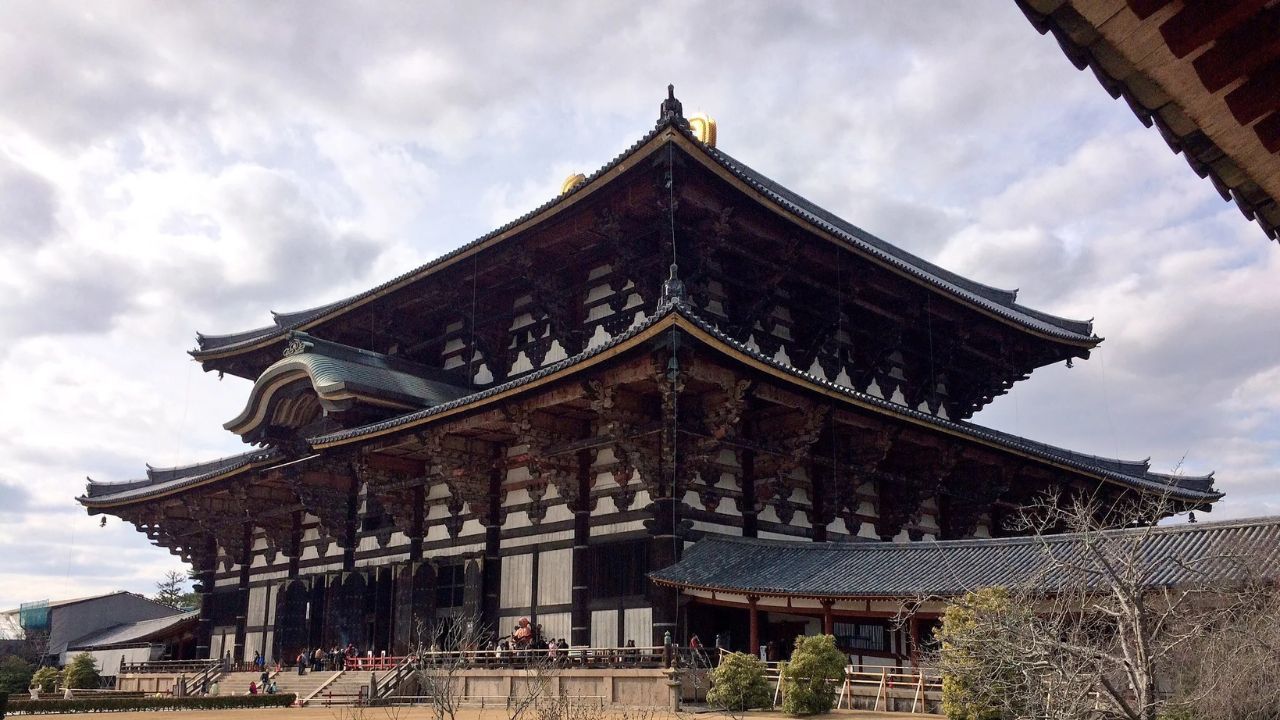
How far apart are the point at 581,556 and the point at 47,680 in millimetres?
26899

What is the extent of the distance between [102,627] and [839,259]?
57.2 meters

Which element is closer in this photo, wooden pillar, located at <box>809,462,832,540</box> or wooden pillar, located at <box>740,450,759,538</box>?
wooden pillar, located at <box>740,450,759,538</box>

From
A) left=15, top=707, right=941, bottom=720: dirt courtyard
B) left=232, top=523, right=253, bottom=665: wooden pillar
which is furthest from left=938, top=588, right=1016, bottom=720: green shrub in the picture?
left=232, top=523, right=253, bottom=665: wooden pillar

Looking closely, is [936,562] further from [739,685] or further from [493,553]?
[493,553]

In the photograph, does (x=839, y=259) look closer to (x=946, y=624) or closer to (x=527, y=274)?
(x=527, y=274)

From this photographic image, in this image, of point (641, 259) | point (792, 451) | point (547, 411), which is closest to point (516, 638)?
point (547, 411)

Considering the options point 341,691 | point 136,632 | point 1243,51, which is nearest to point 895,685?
point 341,691

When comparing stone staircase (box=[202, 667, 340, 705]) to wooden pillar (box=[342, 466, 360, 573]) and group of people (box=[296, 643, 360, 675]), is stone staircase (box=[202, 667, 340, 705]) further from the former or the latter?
wooden pillar (box=[342, 466, 360, 573])

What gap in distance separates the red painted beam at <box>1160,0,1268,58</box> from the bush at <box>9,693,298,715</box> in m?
25.3

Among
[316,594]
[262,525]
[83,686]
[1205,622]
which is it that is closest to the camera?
[1205,622]

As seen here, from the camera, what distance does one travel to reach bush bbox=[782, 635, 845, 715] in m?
16.6

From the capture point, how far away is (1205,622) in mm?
12453

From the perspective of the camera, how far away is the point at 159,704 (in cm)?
2583

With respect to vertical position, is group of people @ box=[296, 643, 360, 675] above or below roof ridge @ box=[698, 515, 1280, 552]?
below
